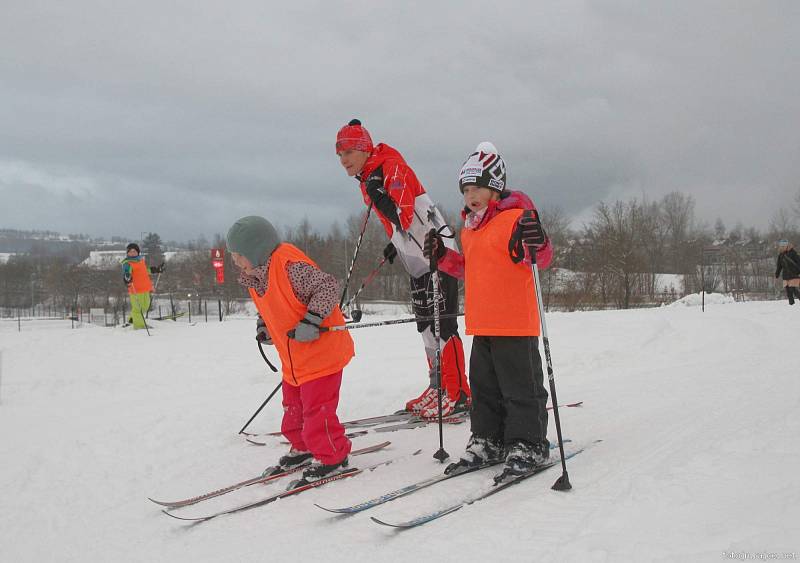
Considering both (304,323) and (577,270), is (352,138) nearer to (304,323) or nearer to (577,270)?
(304,323)

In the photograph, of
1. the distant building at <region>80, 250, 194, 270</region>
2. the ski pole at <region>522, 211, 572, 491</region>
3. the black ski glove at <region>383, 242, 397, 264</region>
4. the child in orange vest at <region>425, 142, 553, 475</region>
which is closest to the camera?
the ski pole at <region>522, 211, 572, 491</region>

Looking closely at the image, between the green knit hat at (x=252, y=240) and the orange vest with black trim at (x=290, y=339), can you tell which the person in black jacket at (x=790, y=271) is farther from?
the green knit hat at (x=252, y=240)

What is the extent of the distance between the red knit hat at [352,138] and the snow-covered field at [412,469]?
2.41 m

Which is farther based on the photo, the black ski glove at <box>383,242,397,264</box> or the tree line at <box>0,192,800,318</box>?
the tree line at <box>0,192,800,318</box>

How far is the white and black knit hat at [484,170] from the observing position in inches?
128

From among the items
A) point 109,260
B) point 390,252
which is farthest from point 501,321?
point 109,260

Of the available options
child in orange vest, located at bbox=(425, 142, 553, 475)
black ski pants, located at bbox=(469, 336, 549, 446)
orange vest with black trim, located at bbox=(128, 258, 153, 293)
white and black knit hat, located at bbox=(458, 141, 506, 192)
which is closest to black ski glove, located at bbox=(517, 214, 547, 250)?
child in orange vest, located at bbox=(425, 142, 553, 475)

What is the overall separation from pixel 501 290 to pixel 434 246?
0.68m

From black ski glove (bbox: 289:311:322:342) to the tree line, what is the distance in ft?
63.2

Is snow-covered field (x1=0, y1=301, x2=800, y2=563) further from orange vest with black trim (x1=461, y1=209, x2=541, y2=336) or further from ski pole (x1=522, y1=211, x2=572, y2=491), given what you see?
orange vest with black trim (x1=461, y1=209, x2=541, y2=336)

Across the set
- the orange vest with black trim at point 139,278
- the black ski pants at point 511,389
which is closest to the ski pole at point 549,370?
the black ski pants at point 511,389

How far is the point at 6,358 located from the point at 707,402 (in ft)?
33.2

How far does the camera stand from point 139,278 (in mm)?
12477

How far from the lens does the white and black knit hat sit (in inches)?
128
